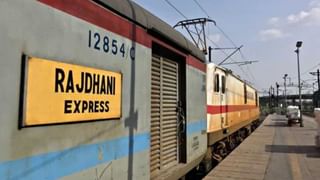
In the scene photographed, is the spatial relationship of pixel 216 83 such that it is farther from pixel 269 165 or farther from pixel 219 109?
pixel 269 165

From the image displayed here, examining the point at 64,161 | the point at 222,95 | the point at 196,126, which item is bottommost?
the point at 64,161

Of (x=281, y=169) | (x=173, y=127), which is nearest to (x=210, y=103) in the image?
(x=281, y=169)

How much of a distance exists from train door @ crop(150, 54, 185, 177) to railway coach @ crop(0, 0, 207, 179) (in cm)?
2

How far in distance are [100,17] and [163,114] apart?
2.52 meters

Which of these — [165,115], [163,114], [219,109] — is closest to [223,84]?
[219,109]

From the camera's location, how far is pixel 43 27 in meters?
2.82

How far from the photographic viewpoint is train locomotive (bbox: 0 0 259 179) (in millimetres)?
2530

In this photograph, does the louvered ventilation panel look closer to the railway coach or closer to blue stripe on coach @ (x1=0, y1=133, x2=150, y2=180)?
the railway coach

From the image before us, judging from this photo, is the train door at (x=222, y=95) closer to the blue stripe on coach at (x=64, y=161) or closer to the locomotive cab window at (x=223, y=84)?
the locomotive cab window at (x=223, y=84)

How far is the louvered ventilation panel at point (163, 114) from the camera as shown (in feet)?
17.8

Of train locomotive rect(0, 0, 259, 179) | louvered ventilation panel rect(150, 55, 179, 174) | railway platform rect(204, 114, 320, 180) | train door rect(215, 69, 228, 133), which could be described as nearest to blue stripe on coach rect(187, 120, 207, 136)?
louvered ventilation panel rect(150, 55, 179, 174)

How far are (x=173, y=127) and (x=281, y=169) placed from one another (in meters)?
4.48

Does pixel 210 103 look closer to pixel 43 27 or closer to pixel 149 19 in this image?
pixel 149 19

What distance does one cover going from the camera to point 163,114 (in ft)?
19.2
